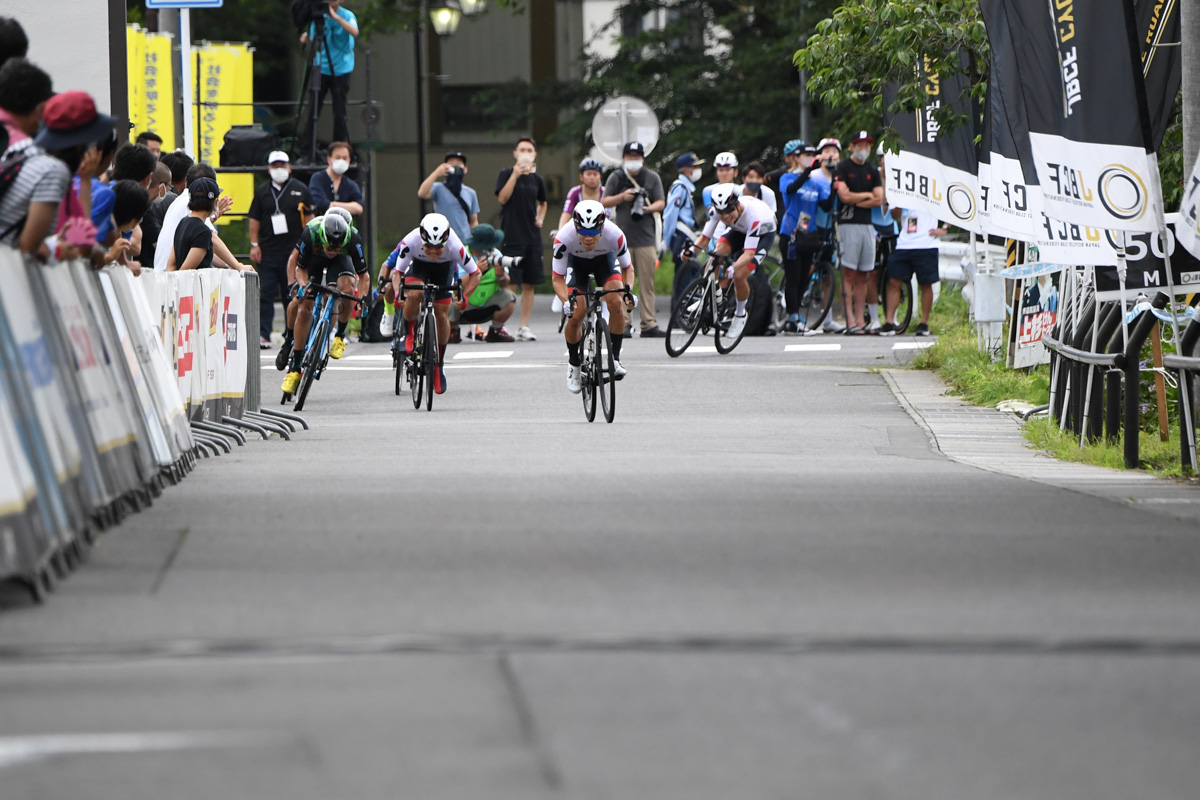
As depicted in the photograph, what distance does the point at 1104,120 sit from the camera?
36.6 ft

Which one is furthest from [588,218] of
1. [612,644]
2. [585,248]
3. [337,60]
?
[612,644]

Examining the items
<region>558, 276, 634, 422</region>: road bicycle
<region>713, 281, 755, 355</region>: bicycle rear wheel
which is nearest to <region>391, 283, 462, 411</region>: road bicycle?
<region>558, 276, 634, 422</region>: road bicycle

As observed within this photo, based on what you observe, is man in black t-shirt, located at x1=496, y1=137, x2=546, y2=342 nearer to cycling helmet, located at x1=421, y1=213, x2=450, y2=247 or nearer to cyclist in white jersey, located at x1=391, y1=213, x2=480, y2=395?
cyclist in white jersey, located at x1=391, y1=213, x2=480, y2=395

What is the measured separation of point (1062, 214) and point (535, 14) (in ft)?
150

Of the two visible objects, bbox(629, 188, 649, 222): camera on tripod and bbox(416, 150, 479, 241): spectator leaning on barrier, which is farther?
bbox(629, 188, 649, 222): camera on tripod

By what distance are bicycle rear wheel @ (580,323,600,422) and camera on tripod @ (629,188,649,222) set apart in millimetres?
8598

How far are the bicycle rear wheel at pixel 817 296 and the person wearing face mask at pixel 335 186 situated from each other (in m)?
5.43

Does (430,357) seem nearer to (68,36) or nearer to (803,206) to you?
(68,36)

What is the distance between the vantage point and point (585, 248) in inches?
610

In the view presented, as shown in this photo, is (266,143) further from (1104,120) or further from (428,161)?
(428,161)

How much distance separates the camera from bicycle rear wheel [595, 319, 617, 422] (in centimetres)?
1458

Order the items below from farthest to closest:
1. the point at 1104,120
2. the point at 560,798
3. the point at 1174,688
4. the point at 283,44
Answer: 1. the point at 283,44
2. the point at 1104,120
3. the point at 1174,688
4. the point at 560,798

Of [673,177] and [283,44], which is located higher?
[283,44]

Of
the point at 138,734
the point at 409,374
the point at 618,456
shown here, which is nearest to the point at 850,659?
the point at 138,734
